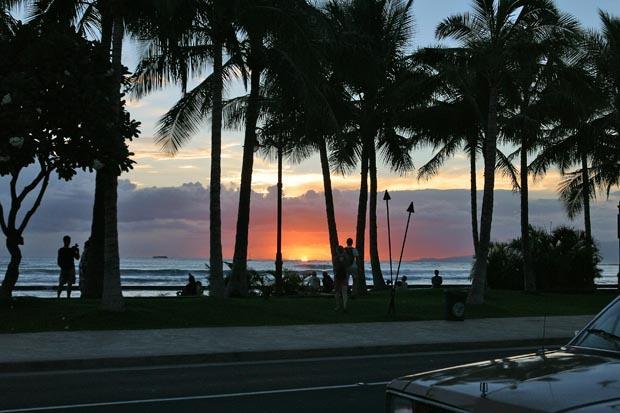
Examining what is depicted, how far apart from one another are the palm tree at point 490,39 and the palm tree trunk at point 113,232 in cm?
1070

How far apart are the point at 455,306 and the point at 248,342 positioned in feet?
24.1

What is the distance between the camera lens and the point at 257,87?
27.3 metres

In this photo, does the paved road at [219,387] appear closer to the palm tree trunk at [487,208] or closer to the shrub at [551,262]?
the palm tree trunk at [487,208]

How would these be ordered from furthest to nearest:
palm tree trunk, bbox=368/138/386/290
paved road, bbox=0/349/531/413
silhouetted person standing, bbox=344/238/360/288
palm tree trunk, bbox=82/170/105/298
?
palm tree trunk, bbox=368/138/386/290
silhouetted person standing, bbox=344/238/360/288
palm tree trunk, bbox=82/170/105/298
paved road, bbox=0/349/531/413

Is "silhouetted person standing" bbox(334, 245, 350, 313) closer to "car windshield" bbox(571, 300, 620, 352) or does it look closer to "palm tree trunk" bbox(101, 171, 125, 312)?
"palm tree trunk" bbox(101, 171, 125, 312)

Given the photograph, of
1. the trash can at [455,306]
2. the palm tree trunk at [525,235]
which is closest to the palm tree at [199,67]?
the trash can at [455,306]

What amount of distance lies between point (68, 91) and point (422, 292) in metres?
19.0

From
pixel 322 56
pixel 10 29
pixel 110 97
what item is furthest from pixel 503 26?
pixel 10 29

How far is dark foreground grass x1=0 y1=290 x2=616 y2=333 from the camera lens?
57.6ft

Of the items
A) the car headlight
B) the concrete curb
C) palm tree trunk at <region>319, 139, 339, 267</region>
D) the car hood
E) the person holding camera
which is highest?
palm tree trunk at <region>319, 139, 339, 267</region>

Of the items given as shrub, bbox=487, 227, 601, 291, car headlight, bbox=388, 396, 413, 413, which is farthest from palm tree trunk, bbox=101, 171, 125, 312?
shrub, bbox=487, 227, 601, 291

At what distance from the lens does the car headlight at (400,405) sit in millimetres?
4227

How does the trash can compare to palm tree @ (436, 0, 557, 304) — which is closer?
the trash can

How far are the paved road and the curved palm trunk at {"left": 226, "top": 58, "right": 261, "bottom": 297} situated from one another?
43.9 feet
